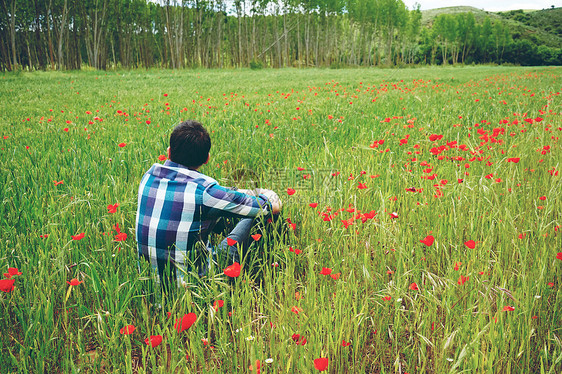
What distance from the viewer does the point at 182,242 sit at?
1.90m

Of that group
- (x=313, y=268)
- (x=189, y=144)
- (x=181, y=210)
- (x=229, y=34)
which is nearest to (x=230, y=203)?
(x=181, y=210)

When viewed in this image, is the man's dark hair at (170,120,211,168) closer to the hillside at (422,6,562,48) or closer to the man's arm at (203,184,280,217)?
the man's arm at (203,184,280,217)

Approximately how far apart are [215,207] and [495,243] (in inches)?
68.0

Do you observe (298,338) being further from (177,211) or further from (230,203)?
(177,211)

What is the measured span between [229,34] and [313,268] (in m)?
68.7

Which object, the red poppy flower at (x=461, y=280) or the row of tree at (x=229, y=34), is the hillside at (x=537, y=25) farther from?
the red poppy flower at (x=461, y=280)

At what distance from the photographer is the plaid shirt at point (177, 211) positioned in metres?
1.87

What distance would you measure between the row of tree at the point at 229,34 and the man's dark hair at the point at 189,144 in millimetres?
38383

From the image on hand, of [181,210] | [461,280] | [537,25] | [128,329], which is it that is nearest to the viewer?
[128,329]

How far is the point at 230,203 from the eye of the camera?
6.23 ft

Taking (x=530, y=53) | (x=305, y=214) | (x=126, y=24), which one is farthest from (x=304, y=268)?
(x=530, y=53)

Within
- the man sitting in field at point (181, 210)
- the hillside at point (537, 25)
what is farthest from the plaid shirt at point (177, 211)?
the hillside at point (537, 25)

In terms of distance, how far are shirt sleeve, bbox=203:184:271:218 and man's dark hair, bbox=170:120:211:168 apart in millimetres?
261

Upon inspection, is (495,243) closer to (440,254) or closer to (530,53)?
(440,254)
